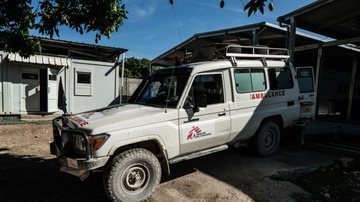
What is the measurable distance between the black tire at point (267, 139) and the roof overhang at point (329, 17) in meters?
3.67

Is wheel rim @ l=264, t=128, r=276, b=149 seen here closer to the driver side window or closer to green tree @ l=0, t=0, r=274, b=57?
the driver side window

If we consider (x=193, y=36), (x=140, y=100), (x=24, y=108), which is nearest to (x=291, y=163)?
(x=140, y=100)

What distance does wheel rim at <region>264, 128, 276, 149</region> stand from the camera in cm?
594

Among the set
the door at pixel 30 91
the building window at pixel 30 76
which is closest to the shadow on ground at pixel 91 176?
the door at pixel 30 91

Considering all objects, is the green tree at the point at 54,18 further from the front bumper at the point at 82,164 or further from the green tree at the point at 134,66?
the green tree at the point at 134,66

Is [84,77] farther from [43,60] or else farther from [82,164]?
[82,164]

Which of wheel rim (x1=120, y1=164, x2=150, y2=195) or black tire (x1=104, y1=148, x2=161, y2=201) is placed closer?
black tire (x1=104, y1=148, x2=161, y2=201)

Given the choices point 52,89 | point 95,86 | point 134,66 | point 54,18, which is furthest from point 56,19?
point 134,66

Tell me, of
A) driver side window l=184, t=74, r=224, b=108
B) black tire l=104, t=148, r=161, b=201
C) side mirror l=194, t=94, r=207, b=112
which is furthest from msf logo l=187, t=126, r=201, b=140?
black tire l=104, t=148, r=161, b=201

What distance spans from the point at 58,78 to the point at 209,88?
9.78 meters

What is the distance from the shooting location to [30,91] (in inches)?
463

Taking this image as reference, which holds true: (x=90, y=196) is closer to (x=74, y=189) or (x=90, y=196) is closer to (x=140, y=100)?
(x=74, y=189)

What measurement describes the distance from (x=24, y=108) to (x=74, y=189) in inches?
358

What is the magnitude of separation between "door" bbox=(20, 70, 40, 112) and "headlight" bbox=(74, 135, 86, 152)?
31.9 feet
